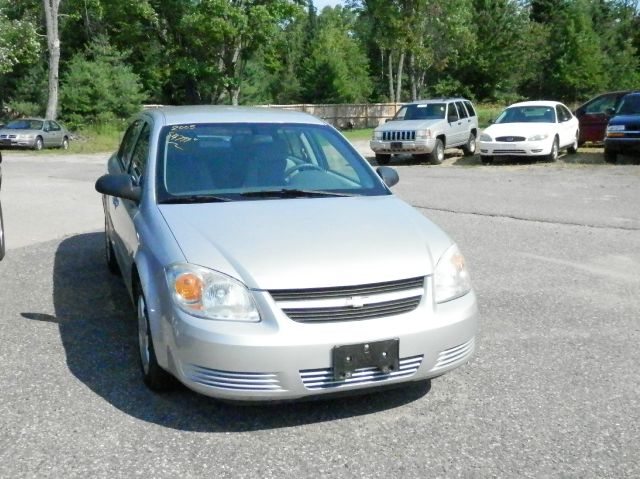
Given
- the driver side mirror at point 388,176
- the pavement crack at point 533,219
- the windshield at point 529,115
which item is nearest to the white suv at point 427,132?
the windshield at point 529,115

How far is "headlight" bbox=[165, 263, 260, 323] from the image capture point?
152 inches

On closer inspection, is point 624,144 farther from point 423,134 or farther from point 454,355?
point 454,355

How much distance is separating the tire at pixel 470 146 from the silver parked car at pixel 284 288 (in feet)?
60.0

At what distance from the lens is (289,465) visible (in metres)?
3.65

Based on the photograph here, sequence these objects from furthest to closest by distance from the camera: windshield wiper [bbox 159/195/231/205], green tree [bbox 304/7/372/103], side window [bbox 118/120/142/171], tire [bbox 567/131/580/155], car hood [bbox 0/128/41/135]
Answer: green tree [bbox 304/7/372/103]
car hood [bbox 0/128/41/135]
tire [bbox 567/131/580/155]
side window [bbox 118/120/142/171]
windshield wiper [bbox 159/195/231/205]

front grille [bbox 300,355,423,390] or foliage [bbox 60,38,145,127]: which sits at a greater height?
foliage [bbox 60,38,145,127]

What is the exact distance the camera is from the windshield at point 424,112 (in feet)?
70.6

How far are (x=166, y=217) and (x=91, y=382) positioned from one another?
1108mm

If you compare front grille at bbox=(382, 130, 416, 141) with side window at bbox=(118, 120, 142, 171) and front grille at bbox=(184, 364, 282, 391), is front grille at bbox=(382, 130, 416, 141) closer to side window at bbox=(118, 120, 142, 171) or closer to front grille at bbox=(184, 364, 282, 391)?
side window at bbox=(118, 120, 142, 171)

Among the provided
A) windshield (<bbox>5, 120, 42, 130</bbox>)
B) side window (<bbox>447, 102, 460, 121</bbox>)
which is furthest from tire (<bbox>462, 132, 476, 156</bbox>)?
windshield (<bbox>5, 120, 42, 130</bbox>)

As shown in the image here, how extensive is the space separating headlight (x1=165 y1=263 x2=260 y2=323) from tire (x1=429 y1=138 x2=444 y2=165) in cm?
1711

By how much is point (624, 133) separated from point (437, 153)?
468 cm

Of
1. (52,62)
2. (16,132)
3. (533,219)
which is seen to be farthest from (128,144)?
(52,62)

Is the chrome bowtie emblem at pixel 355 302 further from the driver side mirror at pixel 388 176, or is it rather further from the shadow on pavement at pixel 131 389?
the driver side mirror at pixel 388 176
